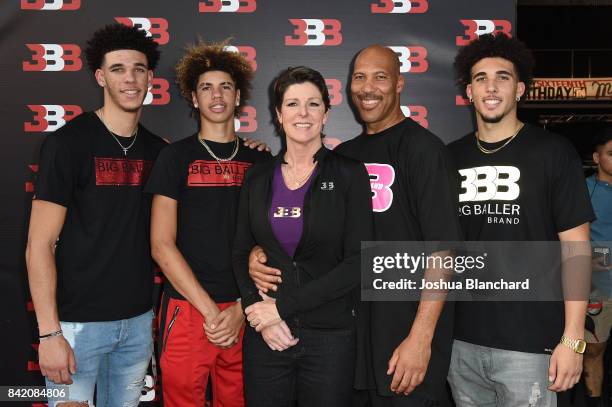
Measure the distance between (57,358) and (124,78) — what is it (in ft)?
4.56

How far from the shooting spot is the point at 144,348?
2676 millimetres

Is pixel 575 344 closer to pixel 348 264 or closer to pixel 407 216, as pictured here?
pixel 407 216

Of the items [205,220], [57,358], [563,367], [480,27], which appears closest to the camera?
[563,367]

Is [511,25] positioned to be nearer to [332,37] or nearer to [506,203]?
[332,37]

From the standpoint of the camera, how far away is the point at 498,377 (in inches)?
89.2

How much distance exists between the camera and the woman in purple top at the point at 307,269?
204cm

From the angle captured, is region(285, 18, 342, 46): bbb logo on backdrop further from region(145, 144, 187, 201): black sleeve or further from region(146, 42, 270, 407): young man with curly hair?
region(145, 144, 187, 201): black sleeve

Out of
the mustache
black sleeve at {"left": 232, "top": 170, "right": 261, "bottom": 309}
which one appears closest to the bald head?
the mustache

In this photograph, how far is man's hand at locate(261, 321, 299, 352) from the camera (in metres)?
2.04

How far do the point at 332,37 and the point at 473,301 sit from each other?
2.09 m

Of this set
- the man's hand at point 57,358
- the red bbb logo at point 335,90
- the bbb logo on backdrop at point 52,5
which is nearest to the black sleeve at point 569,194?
the red bbb logo at point 335,90

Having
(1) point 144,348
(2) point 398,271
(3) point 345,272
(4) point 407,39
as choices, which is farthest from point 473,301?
(4) point 407,39

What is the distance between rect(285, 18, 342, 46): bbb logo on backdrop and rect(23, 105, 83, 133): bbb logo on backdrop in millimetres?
1559

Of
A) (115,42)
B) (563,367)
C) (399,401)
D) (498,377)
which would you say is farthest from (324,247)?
(115,42)
